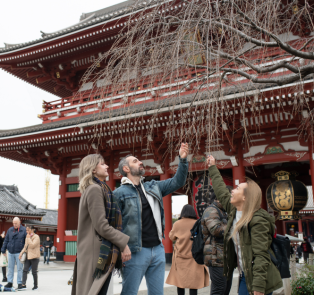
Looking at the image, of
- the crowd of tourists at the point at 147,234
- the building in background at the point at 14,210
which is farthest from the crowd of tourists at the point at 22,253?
the building in background at the point at 14,210

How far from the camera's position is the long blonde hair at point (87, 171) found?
2.63m

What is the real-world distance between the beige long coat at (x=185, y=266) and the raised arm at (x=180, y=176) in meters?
1.36

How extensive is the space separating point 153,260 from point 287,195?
577cm

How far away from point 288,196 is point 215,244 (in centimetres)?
497

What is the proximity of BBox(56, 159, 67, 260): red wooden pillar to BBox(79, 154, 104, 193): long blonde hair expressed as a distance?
872 centimetres

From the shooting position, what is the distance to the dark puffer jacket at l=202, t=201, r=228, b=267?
10.7ft

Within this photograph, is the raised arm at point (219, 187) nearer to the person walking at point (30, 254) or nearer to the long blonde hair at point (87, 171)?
the long blonde hair at point (87, 171)

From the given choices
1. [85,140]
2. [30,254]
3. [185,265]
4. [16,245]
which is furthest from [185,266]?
[85,140]

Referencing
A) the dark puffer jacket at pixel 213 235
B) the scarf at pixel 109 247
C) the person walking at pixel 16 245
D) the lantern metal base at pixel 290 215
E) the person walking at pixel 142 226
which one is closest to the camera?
the scarf at pixel 109 247

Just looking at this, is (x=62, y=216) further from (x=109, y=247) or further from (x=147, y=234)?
(x=109, y=247)

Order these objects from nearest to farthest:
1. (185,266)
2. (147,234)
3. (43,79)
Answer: (147,234) → (185,266) → (43,79)

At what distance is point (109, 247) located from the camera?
2.48m

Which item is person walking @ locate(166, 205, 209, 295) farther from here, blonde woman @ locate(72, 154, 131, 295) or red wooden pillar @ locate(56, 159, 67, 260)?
red wooden pillar @ locate(56, 159, 67, 260)

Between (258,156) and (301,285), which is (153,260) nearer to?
(301,285)
